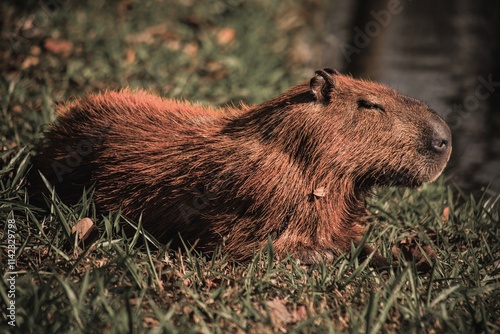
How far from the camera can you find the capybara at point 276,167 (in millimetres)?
2836

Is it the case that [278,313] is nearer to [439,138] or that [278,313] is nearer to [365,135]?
[365,135]

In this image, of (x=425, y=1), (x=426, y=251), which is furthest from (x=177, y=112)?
(x=425, y=1)

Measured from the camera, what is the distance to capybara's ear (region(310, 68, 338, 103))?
2.91 metres

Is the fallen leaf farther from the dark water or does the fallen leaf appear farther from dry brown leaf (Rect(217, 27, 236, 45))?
dry brown leaf (Rect(217, 27, 236, 45))

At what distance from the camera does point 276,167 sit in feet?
9.31

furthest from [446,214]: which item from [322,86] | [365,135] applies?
[322,86]

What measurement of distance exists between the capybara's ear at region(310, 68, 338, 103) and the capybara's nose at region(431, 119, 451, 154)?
1.79 feet

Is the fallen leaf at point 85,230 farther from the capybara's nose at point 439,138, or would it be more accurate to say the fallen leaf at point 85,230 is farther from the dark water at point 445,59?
the dark water at point 445,59

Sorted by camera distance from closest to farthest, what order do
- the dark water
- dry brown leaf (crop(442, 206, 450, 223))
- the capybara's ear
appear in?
the capybara's ear → dry brown leaf (crop(442, 206, 450, 223)) → the dark water

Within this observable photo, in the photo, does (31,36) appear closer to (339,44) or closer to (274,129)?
(274,129)

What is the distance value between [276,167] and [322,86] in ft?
1.57

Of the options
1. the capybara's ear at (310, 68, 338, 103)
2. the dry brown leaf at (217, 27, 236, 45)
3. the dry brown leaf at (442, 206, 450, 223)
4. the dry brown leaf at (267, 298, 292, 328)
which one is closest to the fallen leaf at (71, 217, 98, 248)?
the dry brown leaf at (267, 298, 292, 328)

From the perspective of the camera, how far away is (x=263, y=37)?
6703 millimetres

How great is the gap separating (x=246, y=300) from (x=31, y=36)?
3754 millimetres
